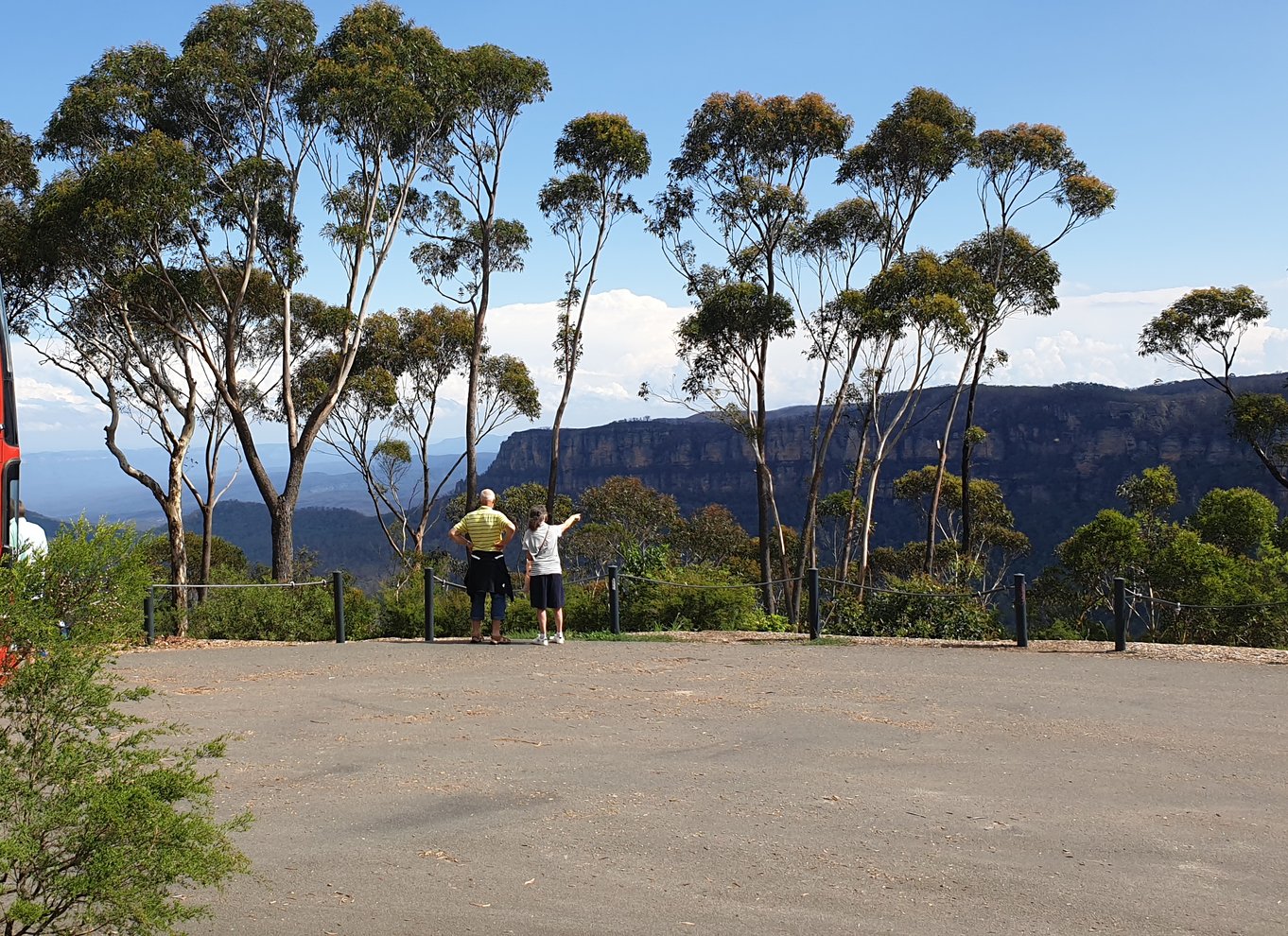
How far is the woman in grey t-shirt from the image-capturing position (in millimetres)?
13500

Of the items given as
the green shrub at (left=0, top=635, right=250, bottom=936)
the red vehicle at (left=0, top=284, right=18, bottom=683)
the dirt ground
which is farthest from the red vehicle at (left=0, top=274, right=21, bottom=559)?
the green shrub at (left=0, top=635, right=250, bottom=936)

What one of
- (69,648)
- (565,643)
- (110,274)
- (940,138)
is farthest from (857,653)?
(940,138)

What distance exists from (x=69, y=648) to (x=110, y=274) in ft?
75.2

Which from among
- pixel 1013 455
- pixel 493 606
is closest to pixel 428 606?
pixel 493 606

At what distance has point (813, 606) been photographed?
14.5m

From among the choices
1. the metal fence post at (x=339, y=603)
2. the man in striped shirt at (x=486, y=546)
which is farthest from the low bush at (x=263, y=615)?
the man in striped shirt at (x=486, y=546)

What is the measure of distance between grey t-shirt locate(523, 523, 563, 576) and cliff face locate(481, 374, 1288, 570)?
74.1 metres

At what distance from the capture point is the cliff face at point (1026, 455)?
305 feet

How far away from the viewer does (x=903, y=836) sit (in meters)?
6.00

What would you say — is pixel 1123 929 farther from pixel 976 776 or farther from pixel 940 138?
pixel 940 138

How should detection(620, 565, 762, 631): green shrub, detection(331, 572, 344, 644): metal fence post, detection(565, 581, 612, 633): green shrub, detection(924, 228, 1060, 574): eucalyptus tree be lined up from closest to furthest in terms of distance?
detection(331, 572, 344, 644): metal fence post < detection(620, 565, 762, 631): green shrub < detection(565, 581, 612, 633): green shrub < detection(924, 228, 1060, 574): eucalyptus tree

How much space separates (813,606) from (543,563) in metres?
3.61

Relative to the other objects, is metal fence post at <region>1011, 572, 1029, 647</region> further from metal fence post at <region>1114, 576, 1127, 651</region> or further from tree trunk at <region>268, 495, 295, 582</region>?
tree trunk at <region>268, 495, 295, 582</region>

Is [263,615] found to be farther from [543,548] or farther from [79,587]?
[79,587]
